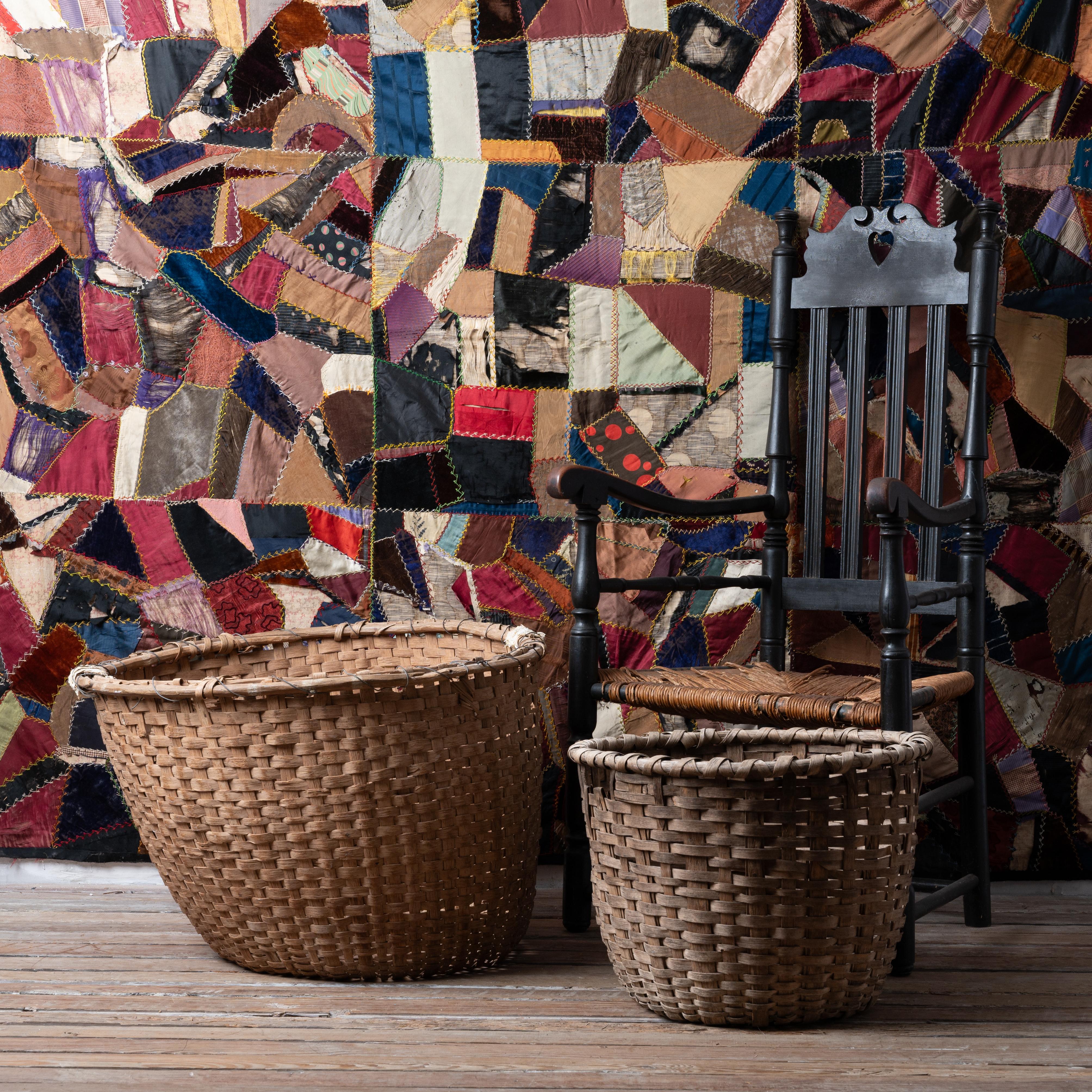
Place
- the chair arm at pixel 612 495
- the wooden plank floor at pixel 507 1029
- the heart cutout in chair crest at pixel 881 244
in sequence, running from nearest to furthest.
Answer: the wooden plank floor at pixel 507 1029
the chair arm at pixel 612 495
the heart cutout in chair crest at pixel 881 244

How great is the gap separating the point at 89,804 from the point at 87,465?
65 cm

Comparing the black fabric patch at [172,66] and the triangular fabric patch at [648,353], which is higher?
the black fabric patch at [172,66]

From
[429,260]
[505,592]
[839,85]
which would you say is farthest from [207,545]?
[839,85]

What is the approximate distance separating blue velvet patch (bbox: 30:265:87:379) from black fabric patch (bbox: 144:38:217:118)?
14.2 inches

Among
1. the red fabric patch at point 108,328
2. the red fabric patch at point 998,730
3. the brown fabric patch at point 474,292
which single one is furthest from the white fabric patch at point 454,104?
the red fabric patch at point 998,730

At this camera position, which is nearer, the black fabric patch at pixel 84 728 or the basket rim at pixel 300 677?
the basket rim at pixel 300 677

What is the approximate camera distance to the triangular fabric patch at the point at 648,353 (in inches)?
77.4

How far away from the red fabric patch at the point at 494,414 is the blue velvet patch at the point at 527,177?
0.35 m

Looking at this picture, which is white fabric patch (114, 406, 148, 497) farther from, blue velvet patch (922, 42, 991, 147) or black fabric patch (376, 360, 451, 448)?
blue velvet patch (922, 42, 991, 147)

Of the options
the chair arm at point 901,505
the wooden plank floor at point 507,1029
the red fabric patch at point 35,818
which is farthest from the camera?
the red fabric patch at point 35,818

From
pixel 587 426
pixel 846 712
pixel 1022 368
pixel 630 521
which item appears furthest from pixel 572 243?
pixel 846 712

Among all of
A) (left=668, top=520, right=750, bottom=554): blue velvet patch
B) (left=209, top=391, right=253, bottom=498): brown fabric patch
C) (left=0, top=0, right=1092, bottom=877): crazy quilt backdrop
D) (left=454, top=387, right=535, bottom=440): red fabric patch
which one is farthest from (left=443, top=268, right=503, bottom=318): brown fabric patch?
(left=668, top=520, right=750, bottom=554): blue velvet patch

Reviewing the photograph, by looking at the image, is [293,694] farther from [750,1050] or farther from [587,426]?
[587,426]

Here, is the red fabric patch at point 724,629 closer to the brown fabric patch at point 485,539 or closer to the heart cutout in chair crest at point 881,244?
the brown fabric patch at point 485,539
